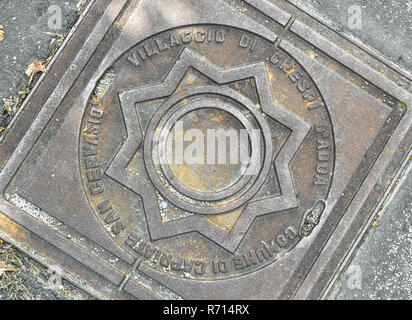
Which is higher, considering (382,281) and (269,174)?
(269,174)

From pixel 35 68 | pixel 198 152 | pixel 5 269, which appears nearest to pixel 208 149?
pixel 198 152

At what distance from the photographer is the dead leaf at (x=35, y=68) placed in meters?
2.91

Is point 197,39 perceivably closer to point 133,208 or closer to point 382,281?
point 133,208

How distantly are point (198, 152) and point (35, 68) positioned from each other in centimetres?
136

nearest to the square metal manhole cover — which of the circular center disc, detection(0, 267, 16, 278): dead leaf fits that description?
the circular center disc

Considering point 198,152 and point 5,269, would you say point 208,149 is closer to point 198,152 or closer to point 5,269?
point 198,152

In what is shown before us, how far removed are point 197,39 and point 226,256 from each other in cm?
161

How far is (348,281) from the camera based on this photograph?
2971 millimetres

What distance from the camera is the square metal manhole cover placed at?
2.86 m

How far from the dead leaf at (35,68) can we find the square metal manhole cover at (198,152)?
0.08 metres

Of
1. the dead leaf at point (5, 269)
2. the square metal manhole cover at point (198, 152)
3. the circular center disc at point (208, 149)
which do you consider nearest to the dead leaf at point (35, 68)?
the square metal manhole cover at point (198, 152)

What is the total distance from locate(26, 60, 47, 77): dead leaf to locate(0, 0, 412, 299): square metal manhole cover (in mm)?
78

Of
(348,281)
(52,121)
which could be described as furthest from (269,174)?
(52,121)

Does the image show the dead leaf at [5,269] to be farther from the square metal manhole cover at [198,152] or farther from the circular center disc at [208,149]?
the circular center disc at [208,149]
